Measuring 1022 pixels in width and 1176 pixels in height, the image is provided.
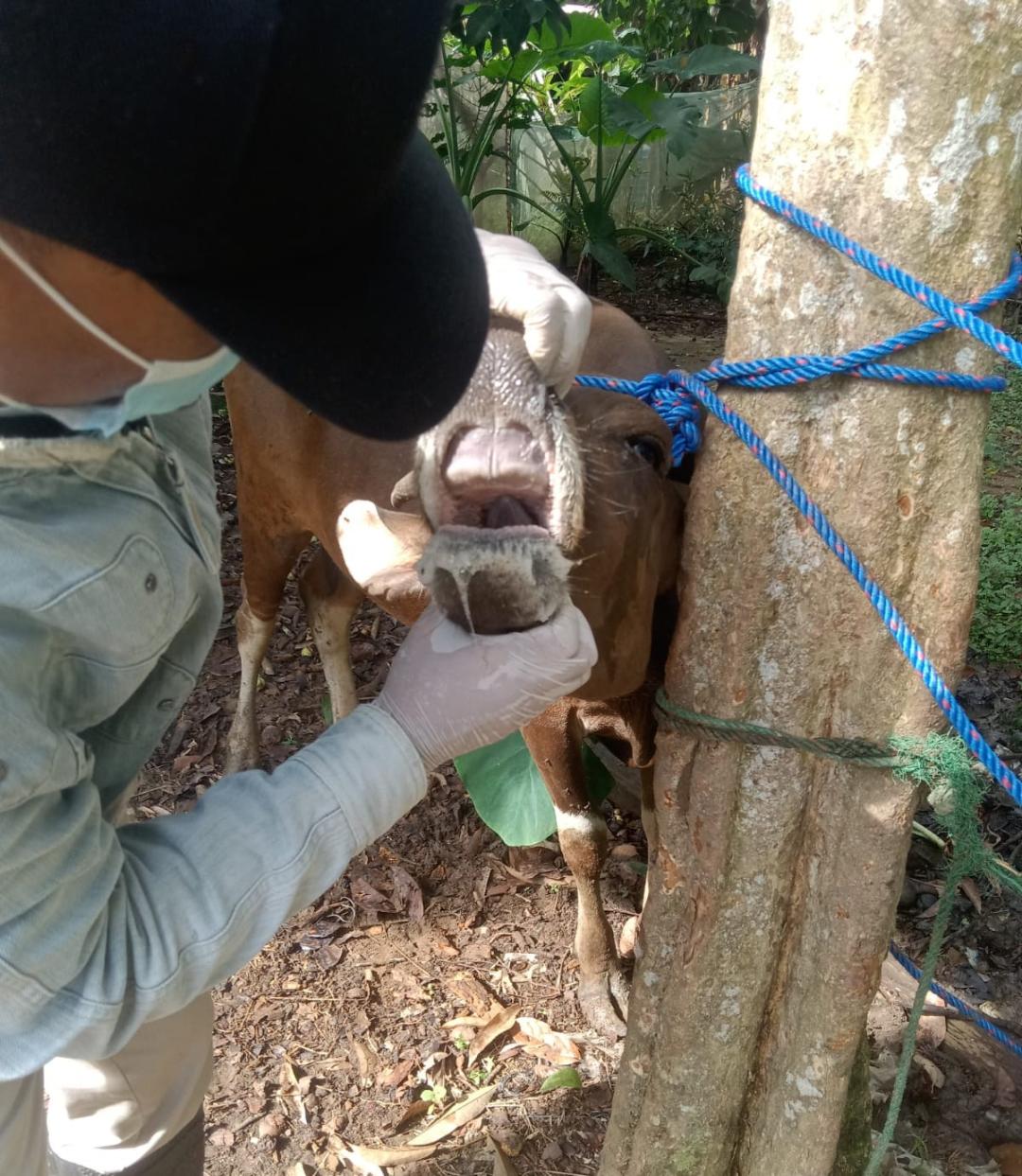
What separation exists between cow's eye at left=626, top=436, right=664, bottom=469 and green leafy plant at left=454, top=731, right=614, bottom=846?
1.57 meters

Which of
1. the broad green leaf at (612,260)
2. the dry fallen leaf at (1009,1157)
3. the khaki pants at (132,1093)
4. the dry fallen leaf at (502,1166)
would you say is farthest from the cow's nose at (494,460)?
the broad green leaf at (612,260)

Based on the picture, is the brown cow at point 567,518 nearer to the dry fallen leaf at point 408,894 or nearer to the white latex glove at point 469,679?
the white latex glove at point 469,679

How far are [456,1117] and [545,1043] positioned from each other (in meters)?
0.38

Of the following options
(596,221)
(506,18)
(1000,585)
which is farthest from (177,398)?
(596,221)

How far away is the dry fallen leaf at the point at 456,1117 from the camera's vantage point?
2.99m

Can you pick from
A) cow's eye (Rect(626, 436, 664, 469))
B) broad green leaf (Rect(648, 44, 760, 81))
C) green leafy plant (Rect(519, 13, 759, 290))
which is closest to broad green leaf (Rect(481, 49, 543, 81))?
green leafy plant (Rect(519, 13, 759, 290))

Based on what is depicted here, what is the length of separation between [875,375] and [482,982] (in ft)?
8.58

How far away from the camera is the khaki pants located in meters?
2.19

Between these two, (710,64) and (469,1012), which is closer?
(469,1012)

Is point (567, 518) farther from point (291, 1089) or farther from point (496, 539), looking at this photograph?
point (291, 1089)

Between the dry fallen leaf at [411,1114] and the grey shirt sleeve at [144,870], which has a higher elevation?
the grey shirt sleeve at [144,870]

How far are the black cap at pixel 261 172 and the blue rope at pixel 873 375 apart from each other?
0.73 metres

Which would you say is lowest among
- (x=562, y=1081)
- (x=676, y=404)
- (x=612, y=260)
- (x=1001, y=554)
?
(x=562, y=1081)

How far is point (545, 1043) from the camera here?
10.8 feet
